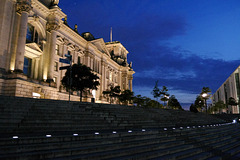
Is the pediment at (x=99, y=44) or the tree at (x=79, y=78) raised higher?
the pediment at (x=99, y=44)

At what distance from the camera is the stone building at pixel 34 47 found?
78.1 feet

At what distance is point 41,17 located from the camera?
30.5 metres

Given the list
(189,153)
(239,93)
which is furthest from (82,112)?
(239,93)

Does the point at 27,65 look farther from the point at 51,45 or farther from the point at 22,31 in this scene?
the point at 22,31

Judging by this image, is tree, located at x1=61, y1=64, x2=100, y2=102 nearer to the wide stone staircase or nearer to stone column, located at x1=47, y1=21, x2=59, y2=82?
stone column, located at x1=47, y1=21, x2=59, y2=82

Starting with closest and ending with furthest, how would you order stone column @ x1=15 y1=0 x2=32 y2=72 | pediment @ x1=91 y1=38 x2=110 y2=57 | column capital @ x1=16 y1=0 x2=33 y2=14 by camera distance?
1. stone column @ x1=15 y1=0 x2=32 y2=72
2. column capital @ x1=16 y1=0 x2=33 y2=14
3. pediment @ x1=91 y1=38 x2=110 y2=57

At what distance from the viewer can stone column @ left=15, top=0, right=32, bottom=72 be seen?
2434cm

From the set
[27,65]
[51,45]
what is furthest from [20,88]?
[51,45]

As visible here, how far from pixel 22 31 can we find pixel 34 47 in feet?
13.5

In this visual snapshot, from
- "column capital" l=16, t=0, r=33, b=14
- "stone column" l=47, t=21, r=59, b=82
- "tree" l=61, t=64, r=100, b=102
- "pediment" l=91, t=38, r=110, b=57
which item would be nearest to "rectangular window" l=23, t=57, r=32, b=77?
"stone column" l=47, t=21, r=59, b=82

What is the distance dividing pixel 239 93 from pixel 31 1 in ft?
286

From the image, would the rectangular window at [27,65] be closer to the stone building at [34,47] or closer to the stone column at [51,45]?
the stone building at [34,47]

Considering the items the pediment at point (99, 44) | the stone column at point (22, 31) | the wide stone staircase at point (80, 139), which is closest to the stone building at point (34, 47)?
the stone column at point (22, 31)

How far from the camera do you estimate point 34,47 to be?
28.9 m
